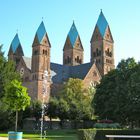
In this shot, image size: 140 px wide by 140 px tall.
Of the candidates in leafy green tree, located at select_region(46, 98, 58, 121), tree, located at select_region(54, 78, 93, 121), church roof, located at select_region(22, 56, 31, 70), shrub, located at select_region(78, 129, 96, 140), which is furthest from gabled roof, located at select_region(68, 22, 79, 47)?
shrub, located at select_region(78, 129, 96, 140)

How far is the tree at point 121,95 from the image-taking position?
4669 cm

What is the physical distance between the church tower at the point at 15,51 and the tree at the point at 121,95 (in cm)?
6580

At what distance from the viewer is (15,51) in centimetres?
11669

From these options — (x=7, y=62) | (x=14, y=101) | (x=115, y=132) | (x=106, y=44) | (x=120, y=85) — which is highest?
(x=106, y=44)

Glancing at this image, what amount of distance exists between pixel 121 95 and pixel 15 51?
241 feet

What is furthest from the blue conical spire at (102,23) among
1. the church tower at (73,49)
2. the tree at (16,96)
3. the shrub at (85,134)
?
the shrub at (85,134)

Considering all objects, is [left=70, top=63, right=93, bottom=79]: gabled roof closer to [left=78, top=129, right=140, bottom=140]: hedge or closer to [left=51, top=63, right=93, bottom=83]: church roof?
[left=51, top=63, right=93, bottom=83]: church roof

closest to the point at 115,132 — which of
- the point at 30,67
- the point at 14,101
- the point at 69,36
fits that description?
the point at 14,101

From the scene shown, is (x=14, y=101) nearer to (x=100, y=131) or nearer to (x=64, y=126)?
(x=100, y=131)

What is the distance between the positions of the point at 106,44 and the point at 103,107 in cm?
6470

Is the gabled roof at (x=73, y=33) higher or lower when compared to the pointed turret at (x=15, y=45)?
higher

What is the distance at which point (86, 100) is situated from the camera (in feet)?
269

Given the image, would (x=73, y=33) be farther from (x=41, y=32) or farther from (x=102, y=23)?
(x=41, y=32)

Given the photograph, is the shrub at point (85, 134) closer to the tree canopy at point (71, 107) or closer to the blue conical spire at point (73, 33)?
the tree canopy at point (71, 107)
